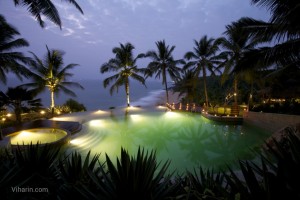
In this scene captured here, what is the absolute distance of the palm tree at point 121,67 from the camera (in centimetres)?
2223

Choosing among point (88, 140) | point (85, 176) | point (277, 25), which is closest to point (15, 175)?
point (85, 176)

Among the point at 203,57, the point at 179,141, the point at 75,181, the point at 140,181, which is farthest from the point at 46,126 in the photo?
the point at 203,57

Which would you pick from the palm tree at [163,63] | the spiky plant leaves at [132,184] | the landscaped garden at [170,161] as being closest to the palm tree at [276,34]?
the landscaped garden at [170,161]

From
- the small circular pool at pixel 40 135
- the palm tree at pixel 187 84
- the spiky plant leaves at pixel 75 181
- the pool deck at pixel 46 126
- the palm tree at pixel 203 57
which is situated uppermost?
the palm tree at pixel 203 57

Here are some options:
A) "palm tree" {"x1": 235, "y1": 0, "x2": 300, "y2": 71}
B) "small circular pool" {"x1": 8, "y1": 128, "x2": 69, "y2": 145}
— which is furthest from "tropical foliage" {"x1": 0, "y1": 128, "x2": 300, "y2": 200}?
"small circular pool" {"x1": 8, "y1": 128, "x2": 69, "y2": 145}

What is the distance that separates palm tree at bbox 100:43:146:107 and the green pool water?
24.7 feet

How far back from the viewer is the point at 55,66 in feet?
59.9

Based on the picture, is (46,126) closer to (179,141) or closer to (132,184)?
(179,141)

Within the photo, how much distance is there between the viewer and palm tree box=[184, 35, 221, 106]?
19.7 m

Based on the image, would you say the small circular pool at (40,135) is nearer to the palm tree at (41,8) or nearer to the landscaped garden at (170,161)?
the landscaped garden at (170,161)

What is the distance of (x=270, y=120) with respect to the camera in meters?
12.8

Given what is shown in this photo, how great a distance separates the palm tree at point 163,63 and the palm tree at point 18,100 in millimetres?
12989

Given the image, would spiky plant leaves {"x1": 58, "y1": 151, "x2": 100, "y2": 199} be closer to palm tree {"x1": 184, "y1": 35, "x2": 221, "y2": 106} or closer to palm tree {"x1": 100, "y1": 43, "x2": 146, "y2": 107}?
palm tree {"x1": 184, "y1": 35, "x2": 221, "y2": 106}

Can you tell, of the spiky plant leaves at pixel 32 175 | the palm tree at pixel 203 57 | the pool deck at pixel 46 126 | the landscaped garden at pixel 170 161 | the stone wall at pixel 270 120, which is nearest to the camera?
the landscaped garden at pixel 170 161
